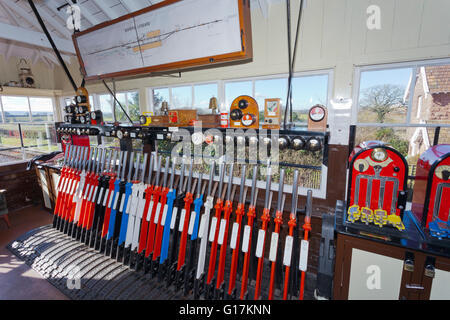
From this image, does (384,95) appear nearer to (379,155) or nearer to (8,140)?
(379,155)

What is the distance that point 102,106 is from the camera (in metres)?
4.19

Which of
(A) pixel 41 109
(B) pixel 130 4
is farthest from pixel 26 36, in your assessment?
(A) pixel 41 109

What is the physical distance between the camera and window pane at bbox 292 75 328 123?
7.50 feet

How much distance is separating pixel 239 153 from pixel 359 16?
1.76 m

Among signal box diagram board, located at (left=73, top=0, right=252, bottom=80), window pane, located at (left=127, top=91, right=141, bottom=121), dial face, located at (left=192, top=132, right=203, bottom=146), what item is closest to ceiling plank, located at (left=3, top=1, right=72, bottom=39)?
signal box diagram board, located at (left=73, top=0, right=252, bottom=80)

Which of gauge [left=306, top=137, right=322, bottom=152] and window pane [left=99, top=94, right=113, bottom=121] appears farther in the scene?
window pane [left=99, top=94, right=113, bottom=121]

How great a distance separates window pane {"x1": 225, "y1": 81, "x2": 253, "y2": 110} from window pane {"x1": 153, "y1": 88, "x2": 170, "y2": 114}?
3.28 ft

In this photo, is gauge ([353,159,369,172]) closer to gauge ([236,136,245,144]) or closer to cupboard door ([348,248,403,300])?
cupboard door ([348,248,403,300])

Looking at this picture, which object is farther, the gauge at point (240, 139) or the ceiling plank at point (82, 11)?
the ceiling plank at point (82, 11)

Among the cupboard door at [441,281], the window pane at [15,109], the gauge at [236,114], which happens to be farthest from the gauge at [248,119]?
the window pane at [15,109]

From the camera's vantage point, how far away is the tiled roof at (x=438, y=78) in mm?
1846

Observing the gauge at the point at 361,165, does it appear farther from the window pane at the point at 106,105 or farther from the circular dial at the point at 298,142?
the window pane at the point at 106,105

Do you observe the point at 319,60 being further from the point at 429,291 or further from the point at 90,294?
the point at 90,294

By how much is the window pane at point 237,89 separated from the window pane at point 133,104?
1638 mm
